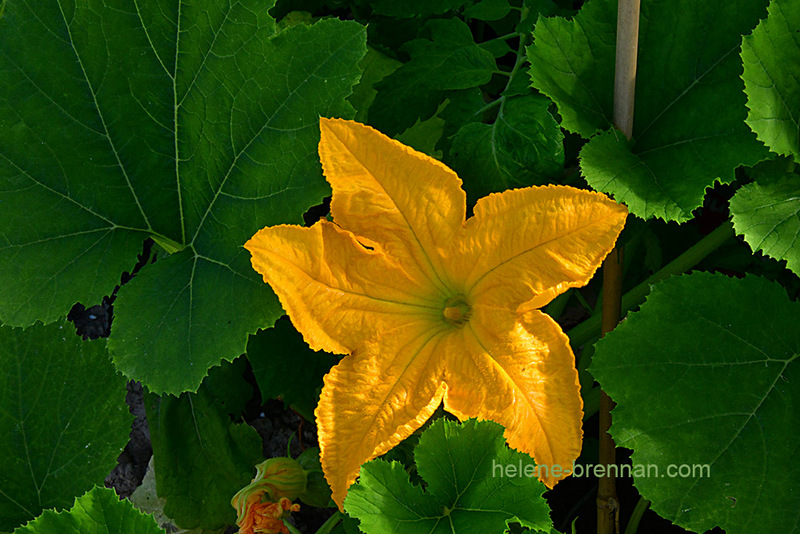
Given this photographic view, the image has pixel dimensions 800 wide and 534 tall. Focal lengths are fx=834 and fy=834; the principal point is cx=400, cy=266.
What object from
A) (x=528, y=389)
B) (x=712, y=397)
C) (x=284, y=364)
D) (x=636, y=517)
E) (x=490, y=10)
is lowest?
(x=636, y=517)

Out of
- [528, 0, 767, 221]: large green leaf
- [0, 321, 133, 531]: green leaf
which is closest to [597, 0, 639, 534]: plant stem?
[528, 0, 767, 221]: large green leaf

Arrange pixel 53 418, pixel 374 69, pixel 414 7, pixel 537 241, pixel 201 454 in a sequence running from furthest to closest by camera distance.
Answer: pixel 201 454 → pixel 374 69 → pixel 414 7 → pixel 53 418 → pixel 537 241

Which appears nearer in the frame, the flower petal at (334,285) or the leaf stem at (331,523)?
the flower petal at (334,285)

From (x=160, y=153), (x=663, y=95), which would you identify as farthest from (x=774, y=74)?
(x=160, y=153)

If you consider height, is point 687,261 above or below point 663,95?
below

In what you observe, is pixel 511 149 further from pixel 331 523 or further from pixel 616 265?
pixel 331 523

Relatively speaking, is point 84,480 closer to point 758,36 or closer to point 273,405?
point 273,405

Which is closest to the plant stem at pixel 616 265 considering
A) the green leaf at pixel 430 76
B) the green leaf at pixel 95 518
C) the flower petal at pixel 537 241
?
the flower petal at pixel 537 241

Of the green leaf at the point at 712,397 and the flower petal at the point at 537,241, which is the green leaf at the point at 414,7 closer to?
the flower petal at the point at 537,241
